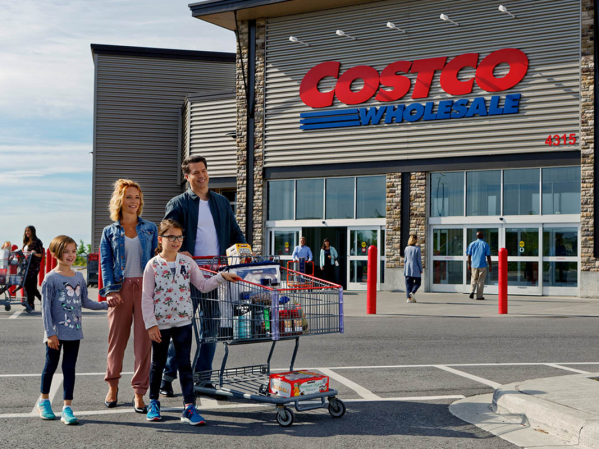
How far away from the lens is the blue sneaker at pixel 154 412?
598 centimetres

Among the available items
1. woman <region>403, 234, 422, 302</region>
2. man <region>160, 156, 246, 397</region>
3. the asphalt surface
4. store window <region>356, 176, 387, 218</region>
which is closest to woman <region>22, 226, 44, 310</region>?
the asphalt surface

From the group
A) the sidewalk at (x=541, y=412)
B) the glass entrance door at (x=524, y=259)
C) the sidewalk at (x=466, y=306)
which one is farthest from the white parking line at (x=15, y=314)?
the glass entrance door at (x=524, y=259)

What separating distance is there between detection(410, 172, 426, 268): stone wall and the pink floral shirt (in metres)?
18.0

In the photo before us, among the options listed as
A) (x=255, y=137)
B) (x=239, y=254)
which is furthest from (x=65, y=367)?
(x=255, y=137)

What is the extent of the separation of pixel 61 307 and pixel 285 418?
6.78 ft

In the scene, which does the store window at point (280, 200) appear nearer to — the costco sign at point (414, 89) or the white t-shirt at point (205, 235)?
the costco sign at point (414, 89)

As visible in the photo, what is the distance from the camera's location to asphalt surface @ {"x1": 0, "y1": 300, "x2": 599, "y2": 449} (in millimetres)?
5508

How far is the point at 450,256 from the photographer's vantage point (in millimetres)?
23375

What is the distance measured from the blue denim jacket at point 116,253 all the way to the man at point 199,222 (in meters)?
0.30

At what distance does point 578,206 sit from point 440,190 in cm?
431

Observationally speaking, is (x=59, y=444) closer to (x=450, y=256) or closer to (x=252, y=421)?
(x=252, y=421)

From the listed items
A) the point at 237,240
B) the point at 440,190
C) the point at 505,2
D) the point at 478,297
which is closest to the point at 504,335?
the point at 237,240

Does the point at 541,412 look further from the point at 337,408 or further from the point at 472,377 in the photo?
the point at 472,377

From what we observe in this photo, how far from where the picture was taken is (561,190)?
70.5 feet
